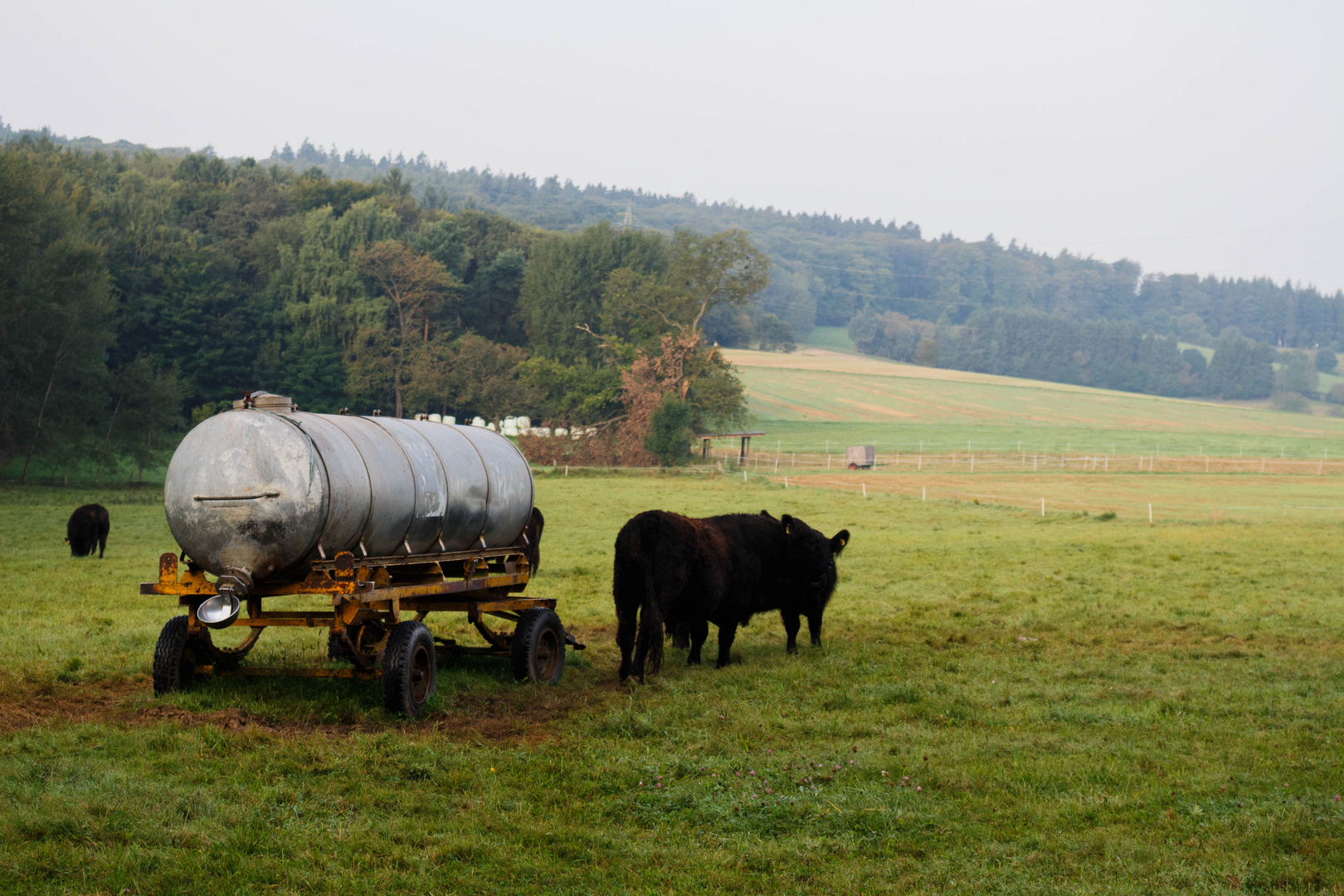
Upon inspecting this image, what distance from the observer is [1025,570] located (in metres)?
20.3

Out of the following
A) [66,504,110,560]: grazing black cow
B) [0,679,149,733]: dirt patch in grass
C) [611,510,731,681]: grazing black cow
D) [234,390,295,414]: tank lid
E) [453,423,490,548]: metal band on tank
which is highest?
[234,390,295,414]: tank lid

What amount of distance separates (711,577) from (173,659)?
207 inches

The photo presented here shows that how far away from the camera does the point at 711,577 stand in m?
Answer: 11.1

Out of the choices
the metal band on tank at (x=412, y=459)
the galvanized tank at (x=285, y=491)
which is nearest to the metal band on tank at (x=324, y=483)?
the galvanized tank at (x=285, y=491)

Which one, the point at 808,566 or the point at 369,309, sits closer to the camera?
the point at 808,566

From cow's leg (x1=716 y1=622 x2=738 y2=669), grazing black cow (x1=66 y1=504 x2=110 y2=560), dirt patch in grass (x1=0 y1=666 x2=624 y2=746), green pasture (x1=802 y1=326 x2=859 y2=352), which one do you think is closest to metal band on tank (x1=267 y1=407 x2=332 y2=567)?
dirt patch in grass (x1=0 y1=666 x2=624 y2=746)

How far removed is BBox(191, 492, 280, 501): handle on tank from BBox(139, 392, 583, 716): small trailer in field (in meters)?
0.01

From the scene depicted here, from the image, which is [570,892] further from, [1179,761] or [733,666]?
[733,666]

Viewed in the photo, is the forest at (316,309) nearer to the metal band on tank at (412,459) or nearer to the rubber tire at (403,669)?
the metal band on tank at (412,459)

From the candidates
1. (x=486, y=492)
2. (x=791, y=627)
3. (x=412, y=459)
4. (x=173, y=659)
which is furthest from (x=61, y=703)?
(x=791, y=627)

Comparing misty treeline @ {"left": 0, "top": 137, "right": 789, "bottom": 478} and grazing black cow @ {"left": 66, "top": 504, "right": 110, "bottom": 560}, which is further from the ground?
misty treeline @ {"left": 0, "top": 137, "right": 789, "bottom": 478}

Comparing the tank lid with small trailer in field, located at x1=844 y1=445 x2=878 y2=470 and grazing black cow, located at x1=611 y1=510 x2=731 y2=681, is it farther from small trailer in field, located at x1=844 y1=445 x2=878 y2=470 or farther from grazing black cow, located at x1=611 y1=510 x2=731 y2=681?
small trailer in field, located at x1=844 y1=445 x2=878 y2=470

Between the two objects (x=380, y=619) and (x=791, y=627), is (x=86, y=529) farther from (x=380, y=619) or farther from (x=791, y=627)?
(x=791, y=627)

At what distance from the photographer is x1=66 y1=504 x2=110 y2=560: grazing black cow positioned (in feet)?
70.0
